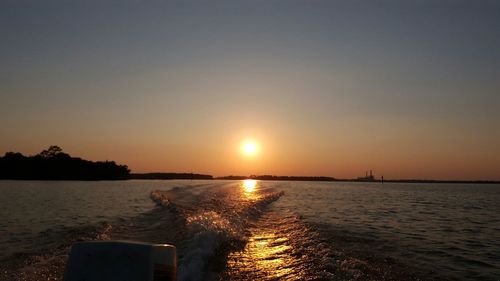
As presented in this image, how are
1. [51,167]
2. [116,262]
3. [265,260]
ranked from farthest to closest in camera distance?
[51,167] < [265,260] < [116,262]

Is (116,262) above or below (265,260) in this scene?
above

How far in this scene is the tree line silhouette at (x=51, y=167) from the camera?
417 ft

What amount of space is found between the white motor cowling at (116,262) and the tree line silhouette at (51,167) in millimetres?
137082

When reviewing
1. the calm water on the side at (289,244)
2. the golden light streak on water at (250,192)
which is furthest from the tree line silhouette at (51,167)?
the calm water on the side at (289,244)

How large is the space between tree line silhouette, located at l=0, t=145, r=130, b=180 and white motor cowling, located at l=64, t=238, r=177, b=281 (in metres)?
137

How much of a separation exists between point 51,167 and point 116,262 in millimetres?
140529

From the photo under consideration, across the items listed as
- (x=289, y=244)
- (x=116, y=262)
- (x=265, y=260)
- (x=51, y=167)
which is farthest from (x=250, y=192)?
(x=51, y=167)

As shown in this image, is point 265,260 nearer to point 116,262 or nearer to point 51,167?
point 116,262

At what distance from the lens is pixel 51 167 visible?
132m

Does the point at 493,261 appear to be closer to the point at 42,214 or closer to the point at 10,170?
the point at 42,214

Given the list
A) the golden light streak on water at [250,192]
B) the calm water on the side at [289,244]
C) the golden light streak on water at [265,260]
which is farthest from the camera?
the golden light streak on water at [250,192]

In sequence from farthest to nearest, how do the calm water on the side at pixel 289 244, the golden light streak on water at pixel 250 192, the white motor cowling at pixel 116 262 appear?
the golden light streak on water at pixel 250 192
the calm water on the side at pixel 289 244
the white motor cowling at pixel 116 262

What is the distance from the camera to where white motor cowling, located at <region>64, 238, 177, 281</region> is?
627 centimetres

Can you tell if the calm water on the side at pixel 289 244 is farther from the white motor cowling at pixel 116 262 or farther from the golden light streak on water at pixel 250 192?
the golden light streak on water at pixel 250 192
